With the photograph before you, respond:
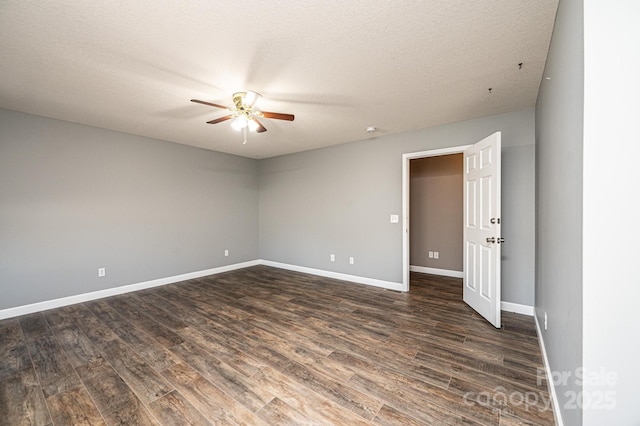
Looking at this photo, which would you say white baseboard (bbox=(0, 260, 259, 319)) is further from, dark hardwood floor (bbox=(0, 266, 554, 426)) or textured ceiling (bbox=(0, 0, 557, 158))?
textured ceiling (bbox=(0, 0, 557, 158))

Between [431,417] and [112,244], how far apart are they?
470 cm

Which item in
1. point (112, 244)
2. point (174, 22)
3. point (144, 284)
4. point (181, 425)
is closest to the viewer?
point (181, 425)

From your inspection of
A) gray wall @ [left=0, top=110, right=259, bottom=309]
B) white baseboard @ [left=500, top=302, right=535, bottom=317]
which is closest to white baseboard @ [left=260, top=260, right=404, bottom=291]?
gray wall @ [left=0, top=110, right=259, bottom=309]

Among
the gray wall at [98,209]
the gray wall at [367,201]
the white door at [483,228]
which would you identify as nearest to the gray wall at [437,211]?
the gray wall at [367,201]

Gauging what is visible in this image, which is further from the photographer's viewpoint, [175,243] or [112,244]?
[175,243]

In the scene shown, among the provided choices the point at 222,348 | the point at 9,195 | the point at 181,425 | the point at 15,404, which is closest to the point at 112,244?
the point at 9,195

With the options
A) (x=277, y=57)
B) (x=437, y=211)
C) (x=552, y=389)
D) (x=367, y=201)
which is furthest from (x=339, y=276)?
(x=277, y=57)

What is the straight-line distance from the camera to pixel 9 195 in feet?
10.3

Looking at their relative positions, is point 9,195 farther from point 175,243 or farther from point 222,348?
point 222,348

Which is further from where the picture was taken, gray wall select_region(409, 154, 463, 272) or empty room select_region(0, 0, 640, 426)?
gray wall select_region(409, 154, 463, 272)

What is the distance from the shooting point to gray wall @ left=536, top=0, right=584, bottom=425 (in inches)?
44.3

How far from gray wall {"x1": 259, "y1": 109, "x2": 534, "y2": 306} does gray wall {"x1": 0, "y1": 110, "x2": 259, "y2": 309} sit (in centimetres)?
126

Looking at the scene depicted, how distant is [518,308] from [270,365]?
10.2 feet

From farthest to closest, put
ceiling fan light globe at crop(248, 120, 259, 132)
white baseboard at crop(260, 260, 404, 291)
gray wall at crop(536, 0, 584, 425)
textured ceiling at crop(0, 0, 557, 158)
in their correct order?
white baseboard at crop(260, 260, 404, 291) → ceiling fan light globe at crop(248, 120, 259, 132) → textured ceiling at crop(0, 0, 557, 158) → gray wall at crop(536, 0, 584, 425)
